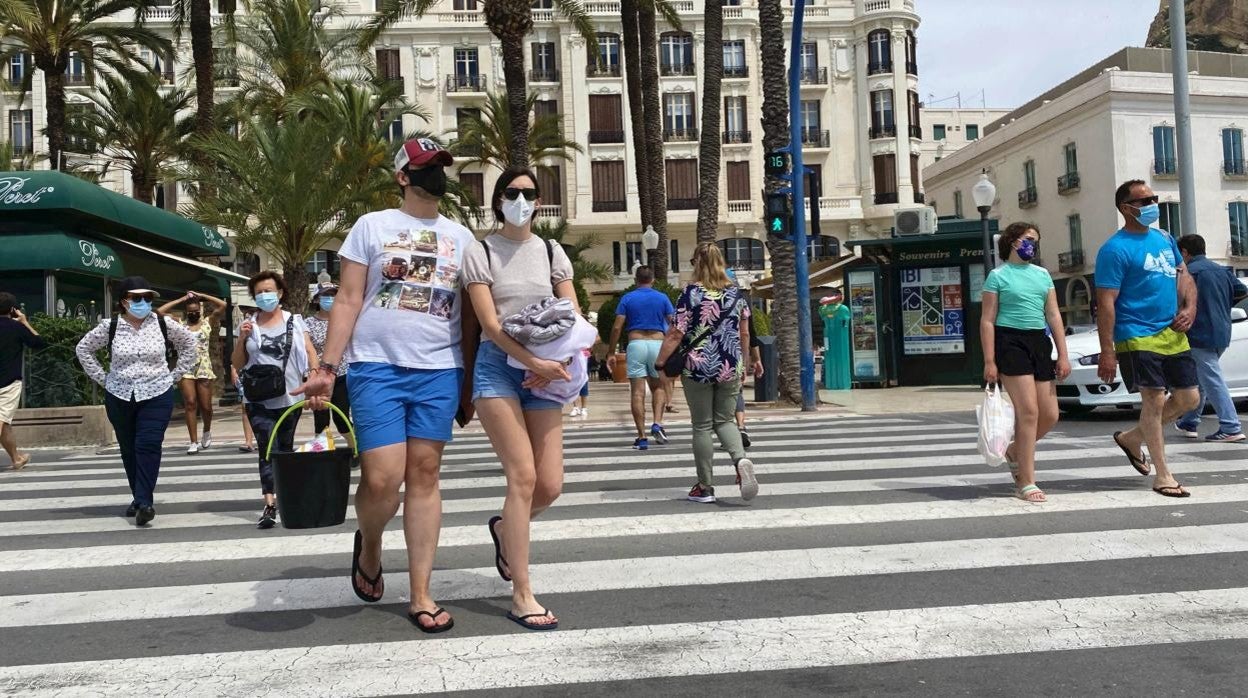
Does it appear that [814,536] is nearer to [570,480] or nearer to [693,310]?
A: [693,310]

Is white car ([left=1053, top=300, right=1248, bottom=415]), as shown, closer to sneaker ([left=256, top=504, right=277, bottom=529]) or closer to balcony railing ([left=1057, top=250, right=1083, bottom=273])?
sneaker ([left=256, top=504, right=277, bottom=529])

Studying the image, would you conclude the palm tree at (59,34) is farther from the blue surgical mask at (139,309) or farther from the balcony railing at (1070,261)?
the balcony railing at (1070,261)

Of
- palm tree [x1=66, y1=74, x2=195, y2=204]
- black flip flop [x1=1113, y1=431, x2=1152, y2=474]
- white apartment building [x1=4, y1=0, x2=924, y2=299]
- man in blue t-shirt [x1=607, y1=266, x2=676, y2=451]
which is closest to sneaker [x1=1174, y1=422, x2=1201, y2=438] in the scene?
black flip flop [x1=1113, y1=431, x2=1152, y2=474]

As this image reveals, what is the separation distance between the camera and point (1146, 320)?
680 centimetres

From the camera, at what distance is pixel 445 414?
172 inches

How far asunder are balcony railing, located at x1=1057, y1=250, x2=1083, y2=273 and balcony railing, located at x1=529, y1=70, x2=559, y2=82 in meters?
23.9

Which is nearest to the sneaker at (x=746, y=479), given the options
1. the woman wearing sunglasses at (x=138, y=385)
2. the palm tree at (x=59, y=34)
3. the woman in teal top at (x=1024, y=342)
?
the woman in teal top at (x=1024, y=342)

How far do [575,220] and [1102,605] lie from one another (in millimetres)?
46950

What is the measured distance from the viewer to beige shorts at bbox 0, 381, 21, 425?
35.0 feet

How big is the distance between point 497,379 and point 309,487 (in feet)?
2.86

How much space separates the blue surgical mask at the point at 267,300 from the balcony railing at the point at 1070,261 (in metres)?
42.3

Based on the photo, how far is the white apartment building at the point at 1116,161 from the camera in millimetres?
41812

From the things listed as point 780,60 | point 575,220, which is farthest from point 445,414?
point 575,220

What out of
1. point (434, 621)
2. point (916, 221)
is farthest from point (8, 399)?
point (916, 221)
